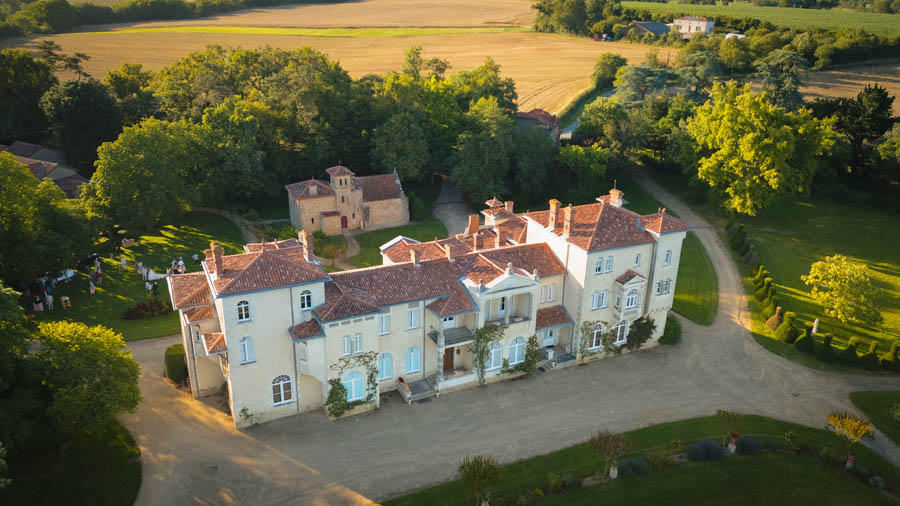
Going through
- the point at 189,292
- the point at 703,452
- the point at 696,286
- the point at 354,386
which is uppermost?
the point at 189,292

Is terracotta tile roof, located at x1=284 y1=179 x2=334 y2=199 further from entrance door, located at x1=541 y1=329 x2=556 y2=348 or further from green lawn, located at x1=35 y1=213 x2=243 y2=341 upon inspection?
entrance door, located at x1=541 y1=329 x2=556 y2=348

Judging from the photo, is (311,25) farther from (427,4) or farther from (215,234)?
(215,234)

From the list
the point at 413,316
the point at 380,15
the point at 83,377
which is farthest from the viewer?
the point at 380,15

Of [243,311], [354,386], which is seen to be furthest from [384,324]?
[243,311]

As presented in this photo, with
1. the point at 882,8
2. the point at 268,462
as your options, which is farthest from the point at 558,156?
the point at 882,8

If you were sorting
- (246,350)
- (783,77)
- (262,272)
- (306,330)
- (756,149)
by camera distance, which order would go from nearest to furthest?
(262,272)
(246,350)
(306,330)
(756,149)
(783,77)

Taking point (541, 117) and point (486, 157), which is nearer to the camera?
point (486, 157)

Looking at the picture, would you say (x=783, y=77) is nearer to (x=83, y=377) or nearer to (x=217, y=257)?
(x=217, y=257)

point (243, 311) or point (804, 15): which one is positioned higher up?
point (804, 15)
